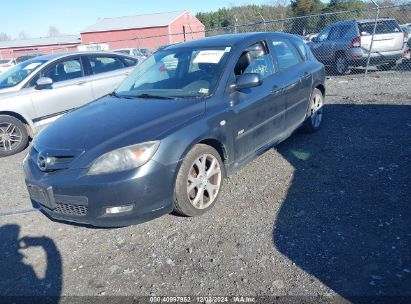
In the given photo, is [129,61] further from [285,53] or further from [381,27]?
[381,27]

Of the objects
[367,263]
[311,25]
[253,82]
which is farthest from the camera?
[311,25]

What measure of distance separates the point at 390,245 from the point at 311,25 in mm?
21169

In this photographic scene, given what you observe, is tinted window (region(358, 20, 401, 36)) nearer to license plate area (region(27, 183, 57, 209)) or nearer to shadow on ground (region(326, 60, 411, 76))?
shadow on ground (region(326, 60, 411, 76))

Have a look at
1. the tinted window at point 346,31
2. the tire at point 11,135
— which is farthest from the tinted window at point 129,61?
the tinted window at point 346,31

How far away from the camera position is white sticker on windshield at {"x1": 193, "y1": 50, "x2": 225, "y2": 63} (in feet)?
13.4

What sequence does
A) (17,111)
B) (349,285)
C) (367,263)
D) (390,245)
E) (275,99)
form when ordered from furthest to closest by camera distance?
(17,111)
(275,99)
(390,245)
(367,263)
(349,285)

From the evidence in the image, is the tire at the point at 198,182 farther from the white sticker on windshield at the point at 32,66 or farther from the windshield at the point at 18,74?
the white sticker on windshield at the point at 32,66

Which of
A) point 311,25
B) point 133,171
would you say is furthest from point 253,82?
point 311,25

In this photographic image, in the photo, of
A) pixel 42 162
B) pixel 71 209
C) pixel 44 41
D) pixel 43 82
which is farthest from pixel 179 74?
pixel 44 41

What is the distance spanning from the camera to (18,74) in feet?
22.0

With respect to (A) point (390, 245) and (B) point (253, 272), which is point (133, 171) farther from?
(A) point (390, 245)

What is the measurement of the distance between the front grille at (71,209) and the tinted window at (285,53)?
10.4ft

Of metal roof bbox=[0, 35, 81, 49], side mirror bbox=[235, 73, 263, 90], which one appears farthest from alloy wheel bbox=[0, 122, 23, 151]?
metal roof bbox=[0, 35, 81, 49]

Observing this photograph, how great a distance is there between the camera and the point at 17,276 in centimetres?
297
